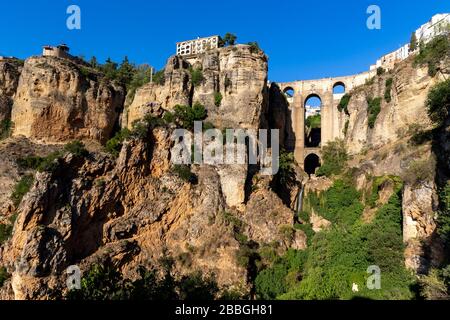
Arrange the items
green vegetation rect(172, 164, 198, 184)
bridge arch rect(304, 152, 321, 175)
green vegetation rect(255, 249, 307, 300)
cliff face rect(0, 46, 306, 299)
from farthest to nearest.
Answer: bridge arch rect(304, 152, 321, 175) < green vegetation rect(172, 164, 198, 184) < green vegetation rect(255, 249, 307, 300) < cliff face rect(0, 46, 306, 299)

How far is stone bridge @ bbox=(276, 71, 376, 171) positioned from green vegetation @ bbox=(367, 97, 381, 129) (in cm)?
425

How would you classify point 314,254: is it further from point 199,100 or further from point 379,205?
point 199,100

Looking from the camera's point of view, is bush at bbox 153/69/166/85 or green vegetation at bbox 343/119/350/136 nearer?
bush at bbox 153/69/166/85

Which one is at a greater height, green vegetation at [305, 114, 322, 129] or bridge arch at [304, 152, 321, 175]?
green vegetation at [305, 114, 322, 129]

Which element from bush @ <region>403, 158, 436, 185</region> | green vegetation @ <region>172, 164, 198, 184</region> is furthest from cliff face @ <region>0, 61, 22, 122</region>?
bush @ <region>403, 158, 436, 185</region>

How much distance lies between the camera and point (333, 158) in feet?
121

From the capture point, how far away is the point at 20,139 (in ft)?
97.6

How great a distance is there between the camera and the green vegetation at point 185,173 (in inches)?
1110

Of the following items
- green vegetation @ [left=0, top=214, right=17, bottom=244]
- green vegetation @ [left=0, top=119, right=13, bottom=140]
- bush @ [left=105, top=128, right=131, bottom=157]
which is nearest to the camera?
green vegetation @ [left=0, top=214, right=17, bottom=244]

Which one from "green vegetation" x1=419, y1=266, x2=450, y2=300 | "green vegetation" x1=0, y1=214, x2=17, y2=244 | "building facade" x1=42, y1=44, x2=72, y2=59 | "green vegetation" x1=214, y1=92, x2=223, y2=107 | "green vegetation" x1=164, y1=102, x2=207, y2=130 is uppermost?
"building facade" x1=42, y1=44, x2=72, y2=59

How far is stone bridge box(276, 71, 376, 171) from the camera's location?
40344 millimetres

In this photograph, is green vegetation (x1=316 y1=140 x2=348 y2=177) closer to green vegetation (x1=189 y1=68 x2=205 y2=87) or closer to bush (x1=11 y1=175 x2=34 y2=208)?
green vegetation (x1=189 y1=68 x2=205 y2=87)

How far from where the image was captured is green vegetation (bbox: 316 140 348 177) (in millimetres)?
35719

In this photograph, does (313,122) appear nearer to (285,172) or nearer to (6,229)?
(285,172)
